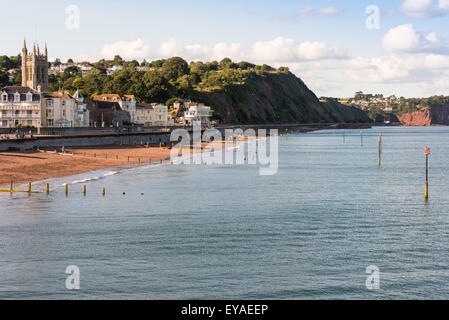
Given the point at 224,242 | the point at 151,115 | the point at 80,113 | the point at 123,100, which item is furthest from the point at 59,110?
the point at 224,242

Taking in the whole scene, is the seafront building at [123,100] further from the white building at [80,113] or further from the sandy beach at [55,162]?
the sandy beach at [55,162]

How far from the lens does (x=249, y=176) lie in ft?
247

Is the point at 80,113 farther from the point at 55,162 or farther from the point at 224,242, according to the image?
the point at 224,242

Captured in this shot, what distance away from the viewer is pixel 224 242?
33.0 m

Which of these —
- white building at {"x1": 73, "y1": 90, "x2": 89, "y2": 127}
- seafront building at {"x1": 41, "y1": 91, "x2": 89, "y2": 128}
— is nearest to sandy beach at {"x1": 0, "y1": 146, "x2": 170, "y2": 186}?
seafront building at {"x1": 41, "y1": 91, "x2": 89, "y2": 128}

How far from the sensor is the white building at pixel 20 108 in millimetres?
123500

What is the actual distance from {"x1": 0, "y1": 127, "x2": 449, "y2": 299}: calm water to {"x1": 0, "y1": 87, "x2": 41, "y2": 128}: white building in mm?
71008

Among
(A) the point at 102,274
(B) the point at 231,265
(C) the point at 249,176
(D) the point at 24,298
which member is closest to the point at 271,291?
(B) the point at 231,265

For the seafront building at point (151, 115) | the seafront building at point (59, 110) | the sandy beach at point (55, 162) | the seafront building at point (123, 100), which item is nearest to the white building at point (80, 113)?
the seafront building at point (59, 110)

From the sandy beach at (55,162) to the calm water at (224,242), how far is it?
6448mm

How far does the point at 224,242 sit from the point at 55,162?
159 ft

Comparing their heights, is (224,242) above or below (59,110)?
below
